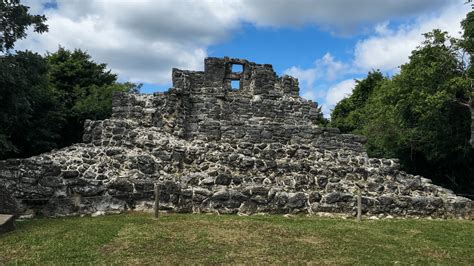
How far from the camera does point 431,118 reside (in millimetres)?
23188

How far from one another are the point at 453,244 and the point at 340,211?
10.3 ft

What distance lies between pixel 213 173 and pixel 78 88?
57.2ft

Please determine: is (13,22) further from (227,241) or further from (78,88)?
(78,88)

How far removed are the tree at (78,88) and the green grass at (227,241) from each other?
14210 millimetres

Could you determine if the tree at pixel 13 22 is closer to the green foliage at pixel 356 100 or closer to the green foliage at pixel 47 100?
the green foliage at pixel 47 100

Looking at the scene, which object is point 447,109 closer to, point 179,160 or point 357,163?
point 357,163

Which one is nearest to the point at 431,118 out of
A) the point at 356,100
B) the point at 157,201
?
the point at 157,201

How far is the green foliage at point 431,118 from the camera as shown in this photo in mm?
21609

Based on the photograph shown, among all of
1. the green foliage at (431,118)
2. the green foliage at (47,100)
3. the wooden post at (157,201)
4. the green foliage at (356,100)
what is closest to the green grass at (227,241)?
the wooden post at (157,201)

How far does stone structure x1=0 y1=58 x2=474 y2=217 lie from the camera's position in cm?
1111

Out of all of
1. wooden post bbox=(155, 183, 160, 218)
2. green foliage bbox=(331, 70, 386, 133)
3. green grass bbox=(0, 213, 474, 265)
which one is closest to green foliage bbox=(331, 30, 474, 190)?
green grass bbox=(0, 213, 474, 265)

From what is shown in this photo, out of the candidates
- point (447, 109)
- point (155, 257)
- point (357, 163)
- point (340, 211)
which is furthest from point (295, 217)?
point (447, 109)

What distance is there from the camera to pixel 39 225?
9.59 metres

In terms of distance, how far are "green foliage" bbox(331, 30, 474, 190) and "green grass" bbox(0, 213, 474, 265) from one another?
1256 centimetres
